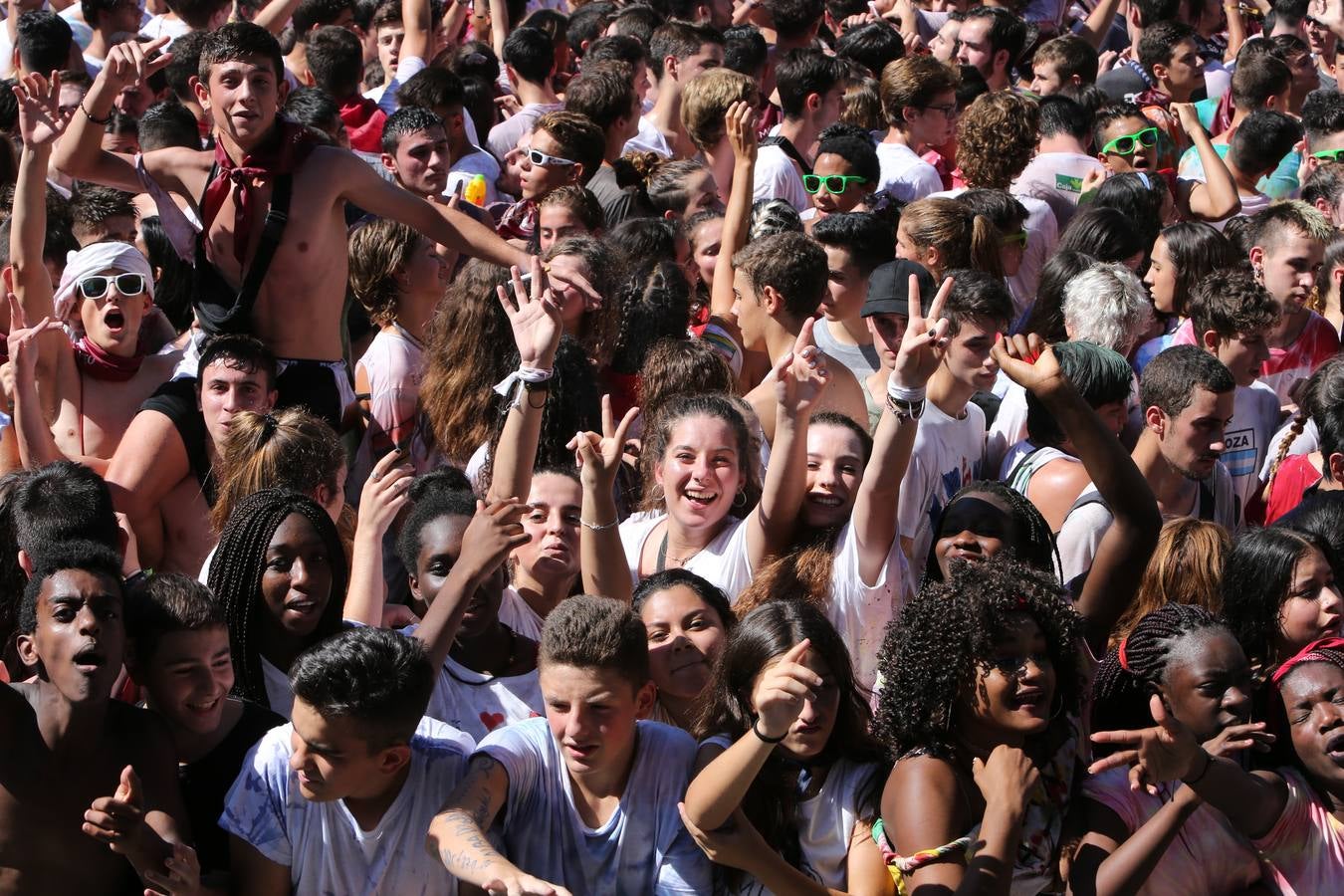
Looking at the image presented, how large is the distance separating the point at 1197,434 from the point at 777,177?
3237 mm

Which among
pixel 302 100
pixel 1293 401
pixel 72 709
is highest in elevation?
pixel 302 100

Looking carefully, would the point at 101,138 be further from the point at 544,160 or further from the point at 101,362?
the point at 544,160

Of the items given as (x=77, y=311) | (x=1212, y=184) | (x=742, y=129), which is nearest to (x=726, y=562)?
(x=77, y=311)

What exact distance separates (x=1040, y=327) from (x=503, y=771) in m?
3.39

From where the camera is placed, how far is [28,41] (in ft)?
27.3

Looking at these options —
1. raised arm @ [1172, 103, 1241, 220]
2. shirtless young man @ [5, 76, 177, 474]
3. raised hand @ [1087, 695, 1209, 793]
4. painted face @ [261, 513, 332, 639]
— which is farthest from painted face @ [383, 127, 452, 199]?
raised hand @ [1087, 695, 1209, 793]

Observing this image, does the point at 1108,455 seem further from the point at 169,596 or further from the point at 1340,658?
the point at 169,596

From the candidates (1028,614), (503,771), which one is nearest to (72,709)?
(503,771)

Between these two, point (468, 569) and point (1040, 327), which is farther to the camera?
point (1040, 327)

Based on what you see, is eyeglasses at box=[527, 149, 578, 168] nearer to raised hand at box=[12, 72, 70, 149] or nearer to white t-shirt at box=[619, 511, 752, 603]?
raised hand at box=[12, 72, 70, 149]

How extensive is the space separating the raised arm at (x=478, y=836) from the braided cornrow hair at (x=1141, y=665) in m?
1.51

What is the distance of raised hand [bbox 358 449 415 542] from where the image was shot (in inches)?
178

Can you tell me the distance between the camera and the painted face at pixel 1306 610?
15.1 feet

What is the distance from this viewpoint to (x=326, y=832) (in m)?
3.74
